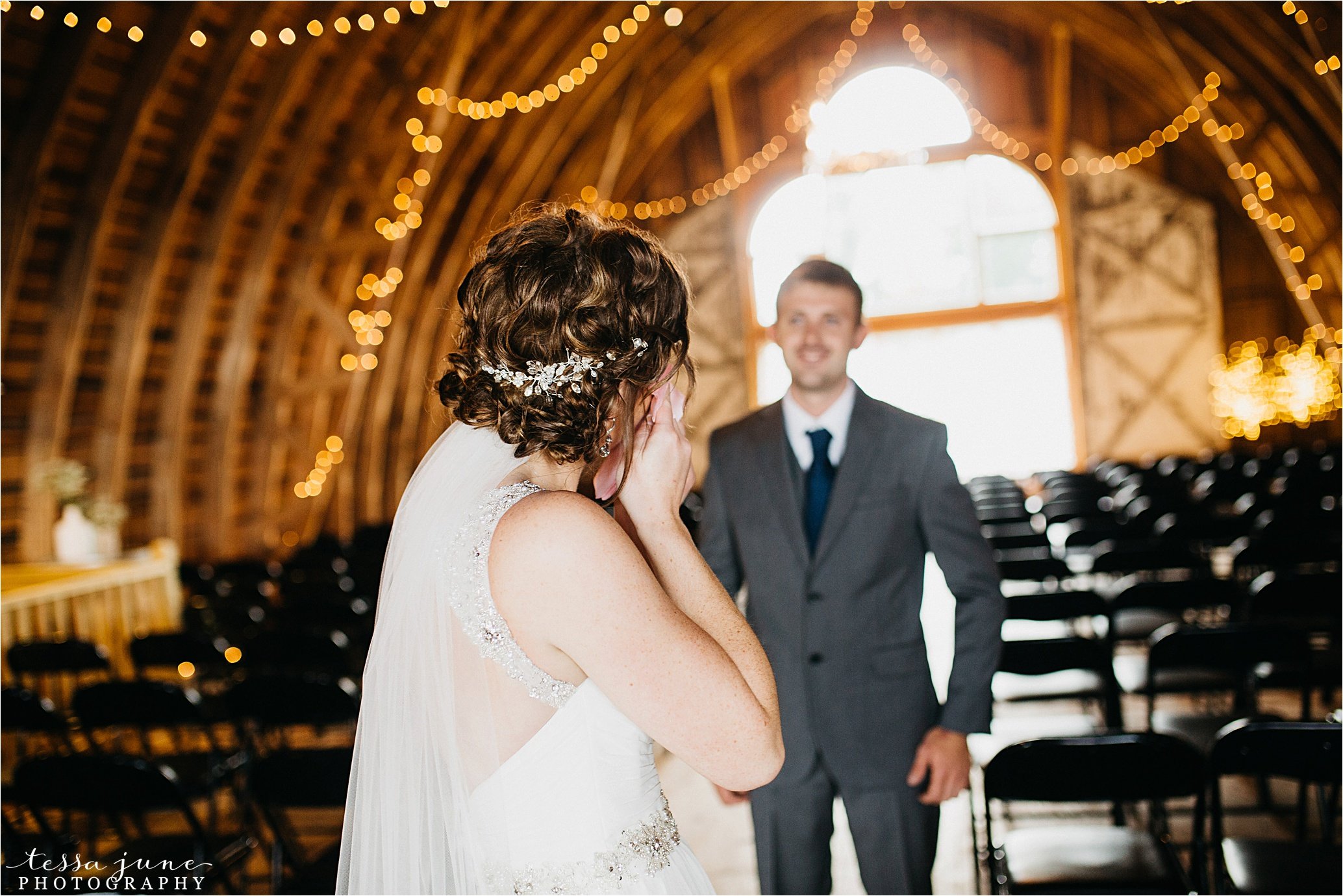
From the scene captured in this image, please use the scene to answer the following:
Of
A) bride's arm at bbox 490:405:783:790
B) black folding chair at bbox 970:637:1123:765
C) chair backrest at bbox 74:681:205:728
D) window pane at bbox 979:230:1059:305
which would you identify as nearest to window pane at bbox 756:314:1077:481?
window pane at bbox 979:230:1059:305

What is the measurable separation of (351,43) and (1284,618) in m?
8.43

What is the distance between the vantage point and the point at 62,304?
7641mm

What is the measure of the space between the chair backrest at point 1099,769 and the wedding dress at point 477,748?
1.33 m

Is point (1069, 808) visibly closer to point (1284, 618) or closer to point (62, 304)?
point (1284, 618)

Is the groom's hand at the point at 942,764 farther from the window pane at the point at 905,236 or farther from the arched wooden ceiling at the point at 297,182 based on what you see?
the window pane at the point at 905,236

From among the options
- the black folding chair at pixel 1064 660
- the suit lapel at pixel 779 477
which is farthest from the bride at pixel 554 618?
the black folding chair at pixel 1064 660

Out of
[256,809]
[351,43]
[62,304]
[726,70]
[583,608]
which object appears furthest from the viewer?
[726,70]

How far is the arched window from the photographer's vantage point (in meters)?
16.8

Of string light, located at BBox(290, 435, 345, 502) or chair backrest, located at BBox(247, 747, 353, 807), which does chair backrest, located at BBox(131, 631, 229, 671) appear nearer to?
chair backrest, located at BBox(247, 747, 353, 807)

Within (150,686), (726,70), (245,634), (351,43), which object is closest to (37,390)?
(245,634)

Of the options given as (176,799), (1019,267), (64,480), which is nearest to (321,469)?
(64,480)

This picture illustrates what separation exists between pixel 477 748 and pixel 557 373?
0.61 metres

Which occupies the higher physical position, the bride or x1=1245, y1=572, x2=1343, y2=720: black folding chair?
the bride

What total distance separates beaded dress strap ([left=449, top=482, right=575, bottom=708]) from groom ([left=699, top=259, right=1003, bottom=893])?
1.14 m
